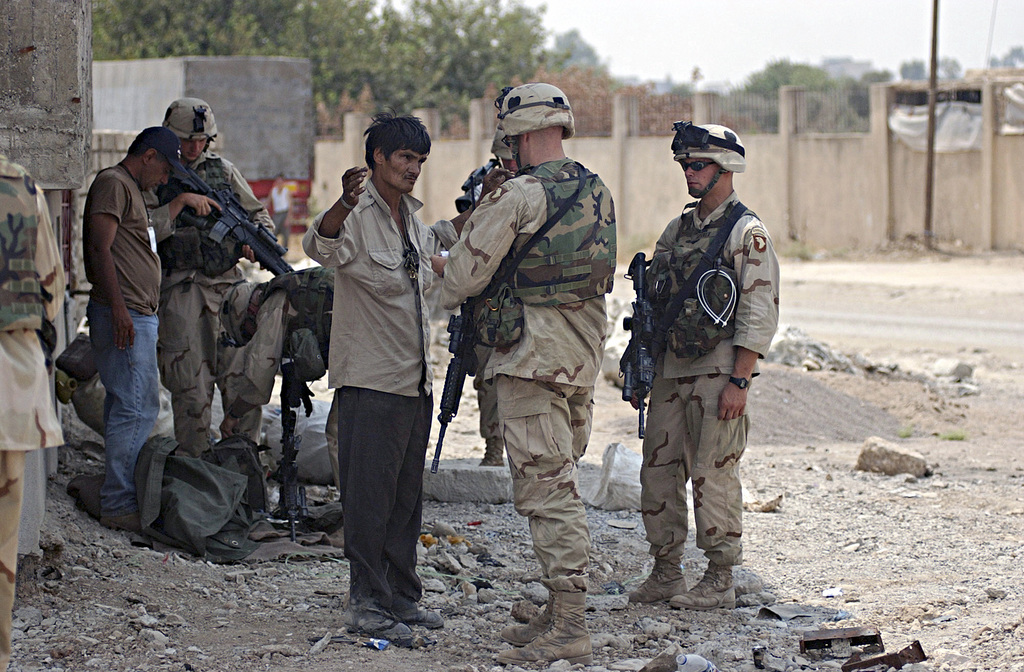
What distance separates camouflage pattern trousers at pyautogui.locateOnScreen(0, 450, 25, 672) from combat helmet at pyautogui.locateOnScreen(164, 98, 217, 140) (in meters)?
2.81

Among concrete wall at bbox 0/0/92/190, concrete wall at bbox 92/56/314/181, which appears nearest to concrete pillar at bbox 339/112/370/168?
concrete wall at bbox 92/56/314/181

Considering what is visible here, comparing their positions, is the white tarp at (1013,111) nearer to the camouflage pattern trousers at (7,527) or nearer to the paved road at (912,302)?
the paved road at (912,302)

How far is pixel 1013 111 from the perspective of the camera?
1883 centimetres

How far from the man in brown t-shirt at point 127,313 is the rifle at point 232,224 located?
0.43 m

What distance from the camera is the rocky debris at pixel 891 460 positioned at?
21.8 ft

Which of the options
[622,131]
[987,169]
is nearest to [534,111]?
[987,169]

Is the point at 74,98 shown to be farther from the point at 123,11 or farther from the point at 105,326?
the point at 123,11

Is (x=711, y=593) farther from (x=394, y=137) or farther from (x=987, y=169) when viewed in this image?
(x=987, y=169)

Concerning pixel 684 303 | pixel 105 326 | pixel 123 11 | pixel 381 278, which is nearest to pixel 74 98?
pixel 105 326

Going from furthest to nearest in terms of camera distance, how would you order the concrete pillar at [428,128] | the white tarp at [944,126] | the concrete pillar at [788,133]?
the concrete pillar at [428,128] → the concrete pillar at [788,133] → the white tarp at [944,126]

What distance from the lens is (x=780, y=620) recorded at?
4188 mm

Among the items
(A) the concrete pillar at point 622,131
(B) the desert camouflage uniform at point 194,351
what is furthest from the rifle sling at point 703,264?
(A) the concrete pillar at point 622,131

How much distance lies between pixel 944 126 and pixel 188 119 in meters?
17.3

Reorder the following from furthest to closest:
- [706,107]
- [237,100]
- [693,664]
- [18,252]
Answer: [706,107] → [237,100] → [693,664] → [18,252]
